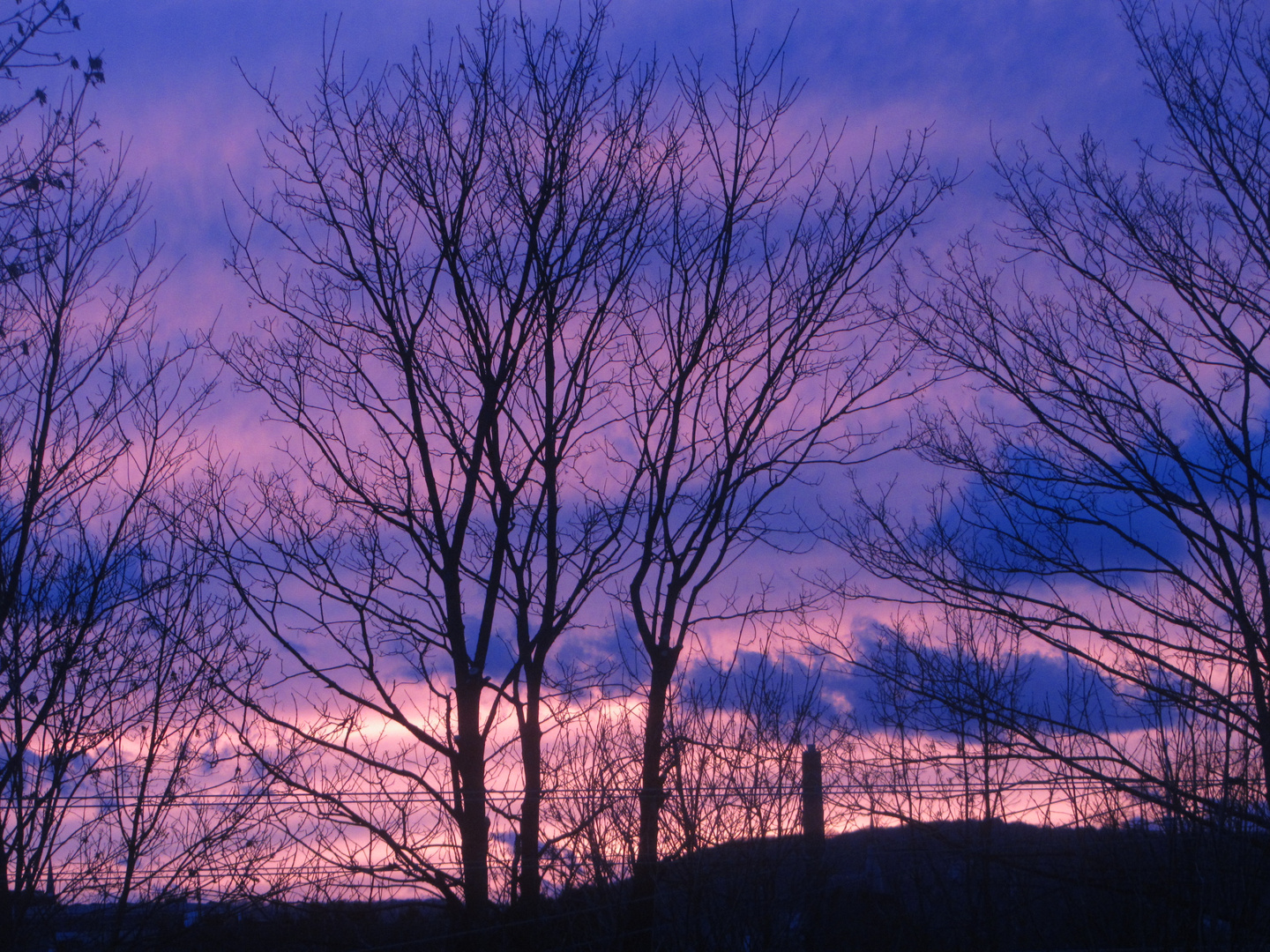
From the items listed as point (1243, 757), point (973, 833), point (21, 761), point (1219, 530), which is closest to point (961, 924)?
point (973, 833)

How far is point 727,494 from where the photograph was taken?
344 inches

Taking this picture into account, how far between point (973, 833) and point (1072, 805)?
2.89 ft

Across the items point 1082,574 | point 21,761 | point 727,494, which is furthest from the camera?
point 1082,574

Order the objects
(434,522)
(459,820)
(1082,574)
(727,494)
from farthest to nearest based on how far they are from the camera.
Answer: (1082,574) < (727,494) < (434,522) < (459,820)

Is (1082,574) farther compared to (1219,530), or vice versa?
(1082,574)

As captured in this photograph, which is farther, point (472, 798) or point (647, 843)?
point (472, 798)

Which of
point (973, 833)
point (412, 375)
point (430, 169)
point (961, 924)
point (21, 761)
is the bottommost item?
point (961, 924)

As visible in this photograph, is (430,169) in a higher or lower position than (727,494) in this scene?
higher

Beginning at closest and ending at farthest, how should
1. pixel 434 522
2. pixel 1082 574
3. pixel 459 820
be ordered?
pixel 459 820 < pixel 434 522 < pixel 1082 574

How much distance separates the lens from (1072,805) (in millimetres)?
8609

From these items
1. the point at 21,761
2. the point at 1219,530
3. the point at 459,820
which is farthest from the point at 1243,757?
the point at 21,761

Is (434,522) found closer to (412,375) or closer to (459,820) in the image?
(412,375)

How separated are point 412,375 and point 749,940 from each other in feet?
15.6

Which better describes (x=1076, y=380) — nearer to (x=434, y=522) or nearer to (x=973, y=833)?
(x=973, y=833)
